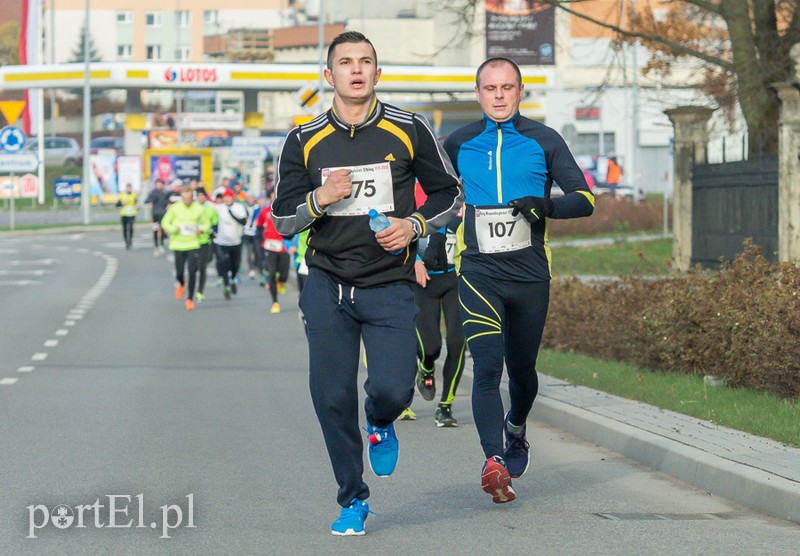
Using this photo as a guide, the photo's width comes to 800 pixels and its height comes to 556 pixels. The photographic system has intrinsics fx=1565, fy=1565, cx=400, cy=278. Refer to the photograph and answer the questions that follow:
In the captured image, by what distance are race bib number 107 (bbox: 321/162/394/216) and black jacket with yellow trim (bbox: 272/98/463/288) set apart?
0.02m

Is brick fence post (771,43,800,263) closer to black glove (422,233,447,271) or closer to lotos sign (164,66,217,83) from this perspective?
black glove (422,233,447,271)

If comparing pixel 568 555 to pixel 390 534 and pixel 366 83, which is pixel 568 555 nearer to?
pixel 390 534

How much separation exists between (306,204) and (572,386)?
18.8 ft

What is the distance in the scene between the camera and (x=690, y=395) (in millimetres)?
10555

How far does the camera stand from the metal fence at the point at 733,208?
18.9 m

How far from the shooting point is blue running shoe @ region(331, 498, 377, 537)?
6566 mm

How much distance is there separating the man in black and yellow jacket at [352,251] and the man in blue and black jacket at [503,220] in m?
0.93

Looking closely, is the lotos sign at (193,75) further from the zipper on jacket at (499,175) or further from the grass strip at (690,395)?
the zipper on jacket at (499,175)

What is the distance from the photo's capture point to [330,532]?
22.0 feet

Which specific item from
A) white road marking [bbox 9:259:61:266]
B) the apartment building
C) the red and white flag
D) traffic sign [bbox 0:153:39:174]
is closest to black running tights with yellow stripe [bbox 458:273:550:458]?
white road marking [bbox 9:259:61:266]

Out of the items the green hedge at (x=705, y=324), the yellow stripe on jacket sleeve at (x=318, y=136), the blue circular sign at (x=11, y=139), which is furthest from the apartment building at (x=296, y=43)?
the yellow stripe on jacket sleeve at (x=318, y=136)

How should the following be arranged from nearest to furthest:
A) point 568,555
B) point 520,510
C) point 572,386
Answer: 1. point 568,555
2. point 520,510
3. point 572,386

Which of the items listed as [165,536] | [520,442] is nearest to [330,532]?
[165,536]

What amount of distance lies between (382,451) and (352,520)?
34 cm
